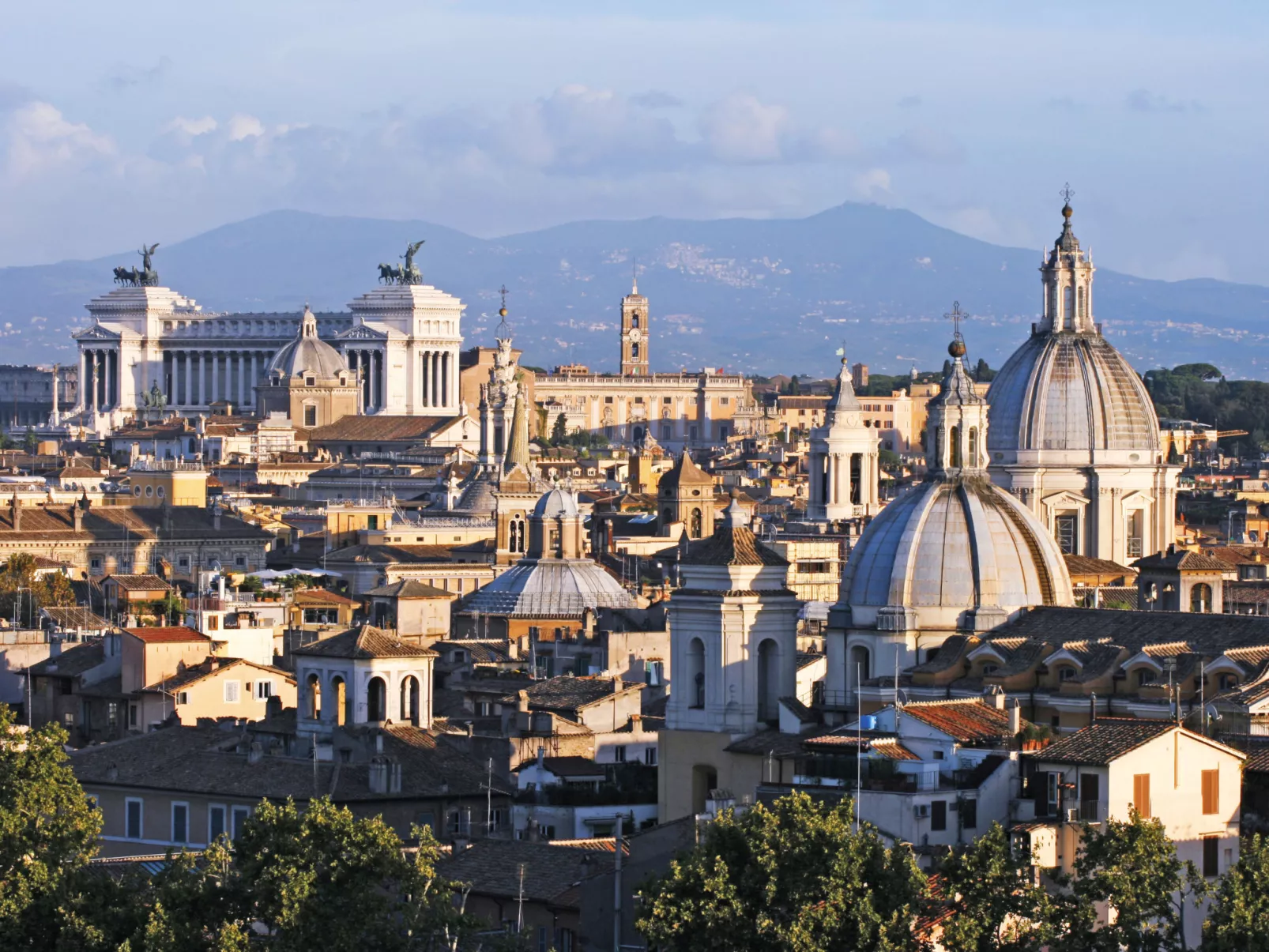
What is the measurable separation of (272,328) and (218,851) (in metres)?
164

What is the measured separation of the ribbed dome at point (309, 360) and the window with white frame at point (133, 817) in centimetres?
12434

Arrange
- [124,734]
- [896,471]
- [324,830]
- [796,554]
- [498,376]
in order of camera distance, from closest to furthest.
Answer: [324,830], [124,734], [796,554], [498,376], [896,471]

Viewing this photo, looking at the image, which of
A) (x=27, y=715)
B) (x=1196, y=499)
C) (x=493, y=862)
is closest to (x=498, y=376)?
(x=1196, y=499)

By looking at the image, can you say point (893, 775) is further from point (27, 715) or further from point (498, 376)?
point (498, 376)

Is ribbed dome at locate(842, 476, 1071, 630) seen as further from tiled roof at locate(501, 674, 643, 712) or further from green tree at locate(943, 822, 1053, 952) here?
green tree at locate(943, 822, 1053, 952)

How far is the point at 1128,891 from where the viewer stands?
30344mm

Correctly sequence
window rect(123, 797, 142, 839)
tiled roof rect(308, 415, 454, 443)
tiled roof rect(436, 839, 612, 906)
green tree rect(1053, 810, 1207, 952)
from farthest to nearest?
1. tiled roof rect(308, 415, 454, 443)
2. window rect(123, 797, 142, 839)
3. tiled roof rect(436, 839, 612, 906)
4. green tree rect(1053, 810, 1207, 952)

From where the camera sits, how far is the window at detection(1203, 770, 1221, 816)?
34500 millimetres

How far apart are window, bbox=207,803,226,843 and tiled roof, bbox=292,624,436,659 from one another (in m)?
5.06

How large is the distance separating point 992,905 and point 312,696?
19133 millimetres

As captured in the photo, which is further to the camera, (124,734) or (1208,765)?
(124,734)

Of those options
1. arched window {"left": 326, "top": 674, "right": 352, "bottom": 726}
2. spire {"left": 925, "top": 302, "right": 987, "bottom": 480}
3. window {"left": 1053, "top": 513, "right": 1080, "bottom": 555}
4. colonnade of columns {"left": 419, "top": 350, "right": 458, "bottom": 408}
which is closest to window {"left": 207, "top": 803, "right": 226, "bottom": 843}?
arched window {"left": 326, "top": 674, "right": 352, "bottom": 726}

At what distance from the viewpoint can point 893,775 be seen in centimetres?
3525

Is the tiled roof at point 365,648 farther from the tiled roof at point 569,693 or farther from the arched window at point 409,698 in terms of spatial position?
the tiled roof at point 569,693
